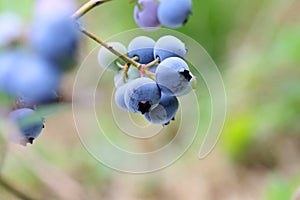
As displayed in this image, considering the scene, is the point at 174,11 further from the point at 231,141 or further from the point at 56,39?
the point at 231,141

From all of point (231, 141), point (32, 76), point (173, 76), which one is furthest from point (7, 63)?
point (231, 141)

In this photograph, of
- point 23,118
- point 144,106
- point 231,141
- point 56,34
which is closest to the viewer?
point 56,34

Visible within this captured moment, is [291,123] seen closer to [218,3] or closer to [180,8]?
[218,3]

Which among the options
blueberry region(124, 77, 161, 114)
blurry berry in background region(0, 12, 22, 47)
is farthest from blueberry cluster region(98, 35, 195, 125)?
blurry berry in background region(0, 12, 22, 47)

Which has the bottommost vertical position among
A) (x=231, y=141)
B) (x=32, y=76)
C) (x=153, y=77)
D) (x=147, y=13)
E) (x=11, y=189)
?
(x=32, y=76)

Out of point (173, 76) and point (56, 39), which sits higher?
point (173, 76)

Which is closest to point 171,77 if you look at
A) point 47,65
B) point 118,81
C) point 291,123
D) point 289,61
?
point 118,81

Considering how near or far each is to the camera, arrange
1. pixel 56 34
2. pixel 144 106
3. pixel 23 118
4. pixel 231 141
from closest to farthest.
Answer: pixel 56 34 → pixel 23 118 → pixel 144 106 → pixel 231 141
